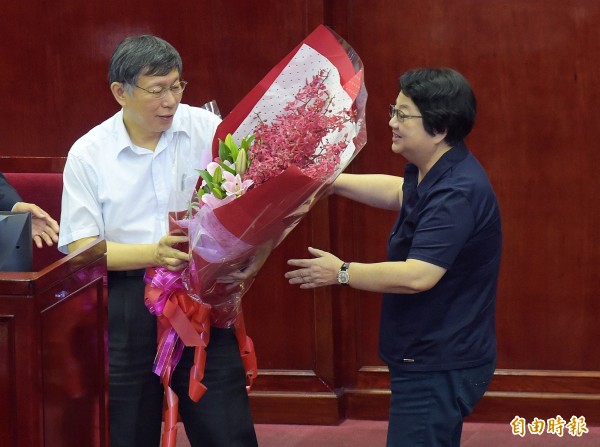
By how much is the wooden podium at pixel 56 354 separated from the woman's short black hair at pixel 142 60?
524 mm

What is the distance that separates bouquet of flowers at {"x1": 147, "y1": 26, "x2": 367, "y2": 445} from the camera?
95.3 inches

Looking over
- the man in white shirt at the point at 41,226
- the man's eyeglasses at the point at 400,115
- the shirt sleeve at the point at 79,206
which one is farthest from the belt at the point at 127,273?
the man's eyeglasses at the point at 400,115

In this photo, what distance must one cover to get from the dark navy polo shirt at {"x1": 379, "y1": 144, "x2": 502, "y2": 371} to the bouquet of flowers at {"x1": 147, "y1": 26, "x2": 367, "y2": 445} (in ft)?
0.84

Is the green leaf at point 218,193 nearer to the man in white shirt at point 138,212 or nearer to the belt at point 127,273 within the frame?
the man in white shirt at point 138,212

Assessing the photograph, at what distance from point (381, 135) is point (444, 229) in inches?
57.0

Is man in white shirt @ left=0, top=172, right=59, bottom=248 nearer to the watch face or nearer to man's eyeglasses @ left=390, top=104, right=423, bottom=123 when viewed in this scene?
the watch face

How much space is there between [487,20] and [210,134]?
1.41 meters

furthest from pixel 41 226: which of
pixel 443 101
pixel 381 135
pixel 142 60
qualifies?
pixel 381 135

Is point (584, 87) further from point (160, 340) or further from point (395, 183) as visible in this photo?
point (160, 340)

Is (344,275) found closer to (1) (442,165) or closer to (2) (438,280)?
(2) (438,280)

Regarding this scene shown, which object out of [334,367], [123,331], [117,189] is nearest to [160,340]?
[123,331]

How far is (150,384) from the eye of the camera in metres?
2.87

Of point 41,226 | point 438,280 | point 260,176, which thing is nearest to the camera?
point 260,176

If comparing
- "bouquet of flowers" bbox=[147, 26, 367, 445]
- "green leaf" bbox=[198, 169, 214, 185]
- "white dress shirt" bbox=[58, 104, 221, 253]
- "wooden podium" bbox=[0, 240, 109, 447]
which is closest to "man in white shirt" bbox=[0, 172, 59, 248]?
"white dress shirt" bbox=[58, 104, 221, 253]
